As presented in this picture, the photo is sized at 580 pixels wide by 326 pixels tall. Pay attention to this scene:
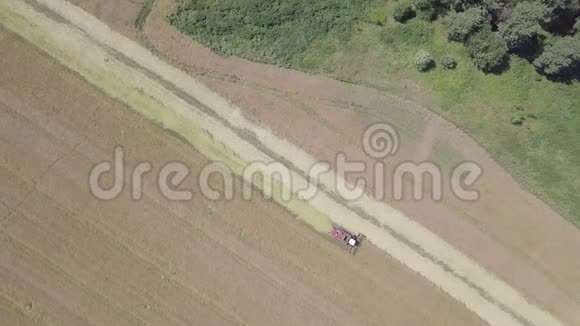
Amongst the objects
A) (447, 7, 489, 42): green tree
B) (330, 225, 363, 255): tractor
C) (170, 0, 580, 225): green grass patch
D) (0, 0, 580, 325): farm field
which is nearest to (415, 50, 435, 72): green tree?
(170, 0, 580, 225): green grass patch

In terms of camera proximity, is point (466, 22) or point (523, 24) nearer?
point (523, 24)

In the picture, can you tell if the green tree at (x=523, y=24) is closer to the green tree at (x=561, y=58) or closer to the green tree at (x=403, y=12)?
the green tree at (x=561, y=58)

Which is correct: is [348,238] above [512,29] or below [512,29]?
below

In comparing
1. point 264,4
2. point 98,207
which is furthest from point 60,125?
point 264,4

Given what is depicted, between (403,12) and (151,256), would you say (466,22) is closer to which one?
(403,12)

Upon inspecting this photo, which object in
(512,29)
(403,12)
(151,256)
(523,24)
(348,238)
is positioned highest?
(523,24)
